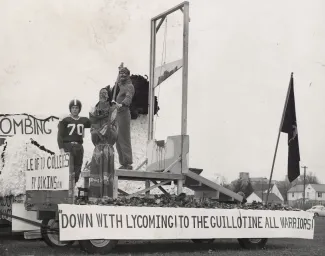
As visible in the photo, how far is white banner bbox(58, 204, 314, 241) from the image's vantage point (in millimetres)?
9711

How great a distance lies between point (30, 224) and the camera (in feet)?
36.3

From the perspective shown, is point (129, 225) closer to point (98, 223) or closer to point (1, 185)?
point (98, 223)

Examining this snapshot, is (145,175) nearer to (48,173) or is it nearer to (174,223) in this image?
(174,223)

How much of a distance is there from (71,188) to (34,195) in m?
1.37

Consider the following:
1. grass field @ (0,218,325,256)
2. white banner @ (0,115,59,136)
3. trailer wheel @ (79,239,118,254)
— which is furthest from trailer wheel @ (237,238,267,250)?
white banner @ (0,115,59,136)

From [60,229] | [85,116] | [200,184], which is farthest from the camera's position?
[200,184]

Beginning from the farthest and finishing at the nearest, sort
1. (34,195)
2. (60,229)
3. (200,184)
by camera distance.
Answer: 1. (200,184)
2. (34,195)
3. (60,229)

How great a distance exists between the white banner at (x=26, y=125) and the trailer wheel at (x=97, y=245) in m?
3.92

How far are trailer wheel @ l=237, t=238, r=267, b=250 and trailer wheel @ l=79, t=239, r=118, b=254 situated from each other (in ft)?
10.0

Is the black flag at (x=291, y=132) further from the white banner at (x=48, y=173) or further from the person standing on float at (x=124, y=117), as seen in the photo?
the white banner at (x=48, y=173)

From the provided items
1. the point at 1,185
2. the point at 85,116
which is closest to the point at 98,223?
the point at 85,116

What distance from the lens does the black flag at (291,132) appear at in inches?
557

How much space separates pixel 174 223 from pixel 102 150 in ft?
5.96

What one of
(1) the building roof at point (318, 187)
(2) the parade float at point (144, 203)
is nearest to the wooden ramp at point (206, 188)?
(2) the parade float at point (144, 203)
